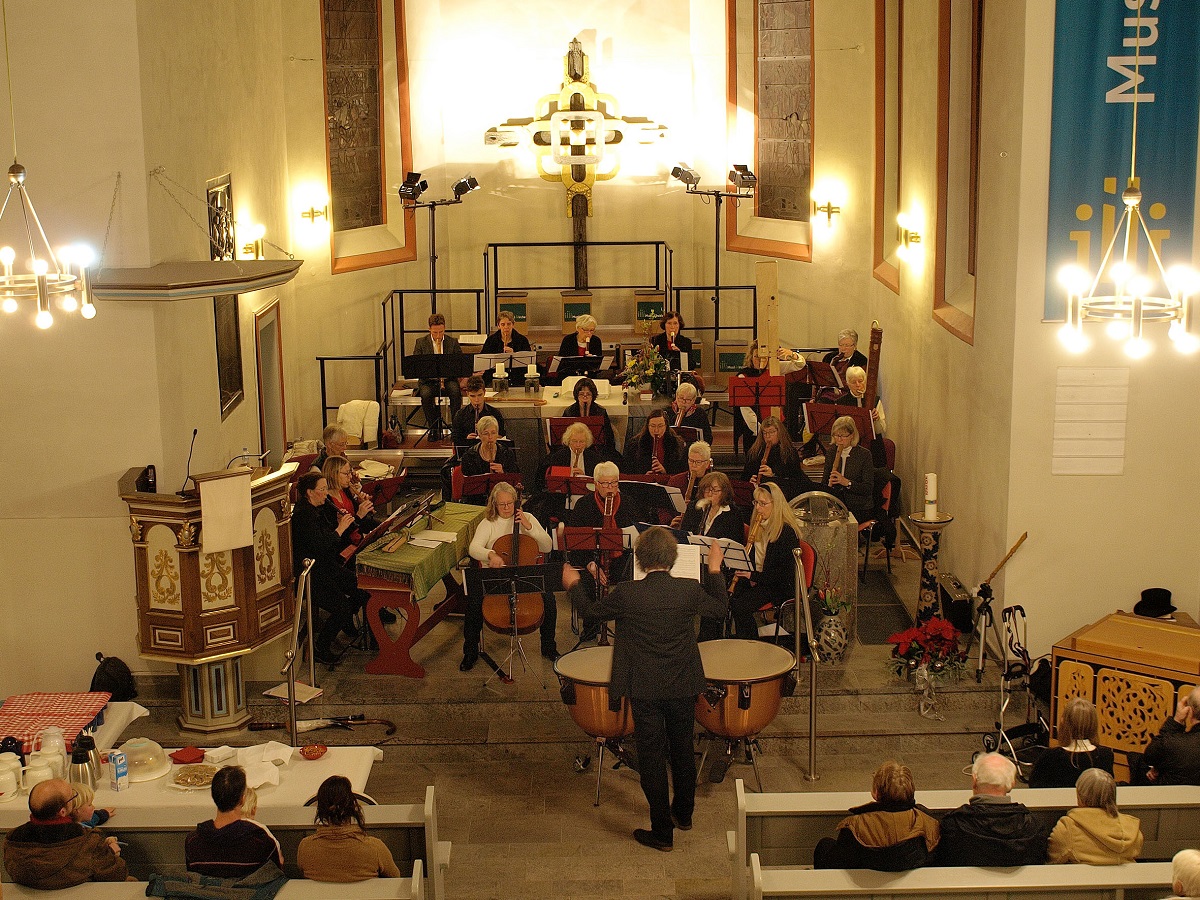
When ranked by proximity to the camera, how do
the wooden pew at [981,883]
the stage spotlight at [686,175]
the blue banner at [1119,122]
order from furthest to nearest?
the stage spotlight at [686,175] → the blue banner at [1119,122] → the wooden pew at [981,883]

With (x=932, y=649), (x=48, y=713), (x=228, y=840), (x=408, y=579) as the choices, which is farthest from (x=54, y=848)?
(x=932, y=649)

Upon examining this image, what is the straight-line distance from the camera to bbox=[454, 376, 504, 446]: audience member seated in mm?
11484

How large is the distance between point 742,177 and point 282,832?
10.6 m

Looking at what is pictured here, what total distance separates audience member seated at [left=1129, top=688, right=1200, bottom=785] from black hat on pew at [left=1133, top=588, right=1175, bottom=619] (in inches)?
84.1

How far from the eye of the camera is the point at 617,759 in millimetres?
8617

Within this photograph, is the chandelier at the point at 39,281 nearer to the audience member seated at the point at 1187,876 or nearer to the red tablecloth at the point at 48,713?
the red tablecloth at the point at 48,713

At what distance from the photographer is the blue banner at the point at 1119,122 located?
852 cm

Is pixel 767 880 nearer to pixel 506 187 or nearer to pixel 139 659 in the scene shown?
pixel 139 659

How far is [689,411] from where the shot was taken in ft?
38.7

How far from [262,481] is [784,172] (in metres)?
9.07

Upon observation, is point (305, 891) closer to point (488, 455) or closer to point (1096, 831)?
point (1096, 831)

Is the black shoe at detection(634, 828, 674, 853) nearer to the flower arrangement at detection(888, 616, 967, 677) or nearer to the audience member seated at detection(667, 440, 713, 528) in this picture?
the flower arrangement at detection(888, 616, 967, 677)

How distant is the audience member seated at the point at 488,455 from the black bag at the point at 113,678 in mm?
2895

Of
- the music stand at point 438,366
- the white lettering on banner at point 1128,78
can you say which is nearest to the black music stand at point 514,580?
the music stand at point 438,366
